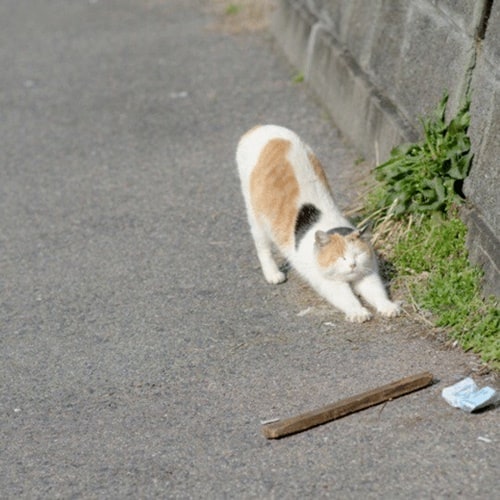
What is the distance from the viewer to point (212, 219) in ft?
22.7

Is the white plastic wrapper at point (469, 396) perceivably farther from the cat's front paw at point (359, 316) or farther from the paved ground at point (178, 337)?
the cat's front paw at point (359, 316)

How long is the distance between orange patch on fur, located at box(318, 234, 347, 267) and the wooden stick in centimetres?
99

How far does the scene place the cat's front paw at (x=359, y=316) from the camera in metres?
5.25

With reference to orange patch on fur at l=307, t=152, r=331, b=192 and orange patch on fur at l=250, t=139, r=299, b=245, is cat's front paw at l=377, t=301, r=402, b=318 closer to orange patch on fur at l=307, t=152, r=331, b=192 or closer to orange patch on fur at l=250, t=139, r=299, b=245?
orange patch on fur at l=250, t=139, r=299, b=245

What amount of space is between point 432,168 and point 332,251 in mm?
847

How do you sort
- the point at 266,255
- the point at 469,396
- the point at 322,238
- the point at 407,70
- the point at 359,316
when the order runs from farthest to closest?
1. the point at 407,70
2. the point at 266,255
3. the point at 322,238
4. the point at 359,316
5. the point at 469,396

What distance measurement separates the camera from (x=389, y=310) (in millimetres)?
5254

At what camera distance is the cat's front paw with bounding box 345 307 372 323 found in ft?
17.2

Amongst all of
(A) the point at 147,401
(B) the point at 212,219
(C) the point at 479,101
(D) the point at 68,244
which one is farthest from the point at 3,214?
(C) the point at 479,101

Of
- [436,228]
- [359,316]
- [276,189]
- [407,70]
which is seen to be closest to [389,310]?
[359,316]

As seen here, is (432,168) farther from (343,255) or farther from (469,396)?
(469,396)

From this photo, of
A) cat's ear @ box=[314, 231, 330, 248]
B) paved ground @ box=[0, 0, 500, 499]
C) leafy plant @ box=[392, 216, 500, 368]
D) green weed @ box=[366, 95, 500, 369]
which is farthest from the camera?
cat's ear @ box=[314, 231, 330, 248]

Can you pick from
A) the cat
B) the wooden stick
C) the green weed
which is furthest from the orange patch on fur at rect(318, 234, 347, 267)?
the wooden stick

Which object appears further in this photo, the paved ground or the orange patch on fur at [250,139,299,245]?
the orange patch on fur at [250,139,299,245]
